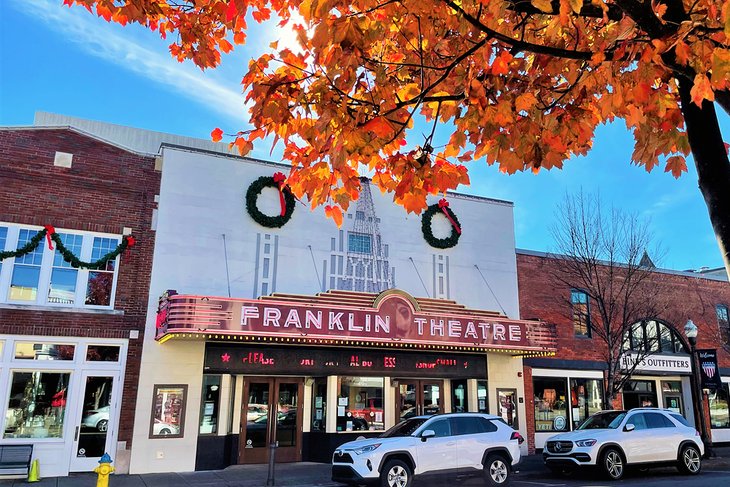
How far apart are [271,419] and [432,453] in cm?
596

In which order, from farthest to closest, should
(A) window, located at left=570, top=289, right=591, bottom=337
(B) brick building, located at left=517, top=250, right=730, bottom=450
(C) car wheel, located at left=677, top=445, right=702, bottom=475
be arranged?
(A) window, located at left=570, top=289, right=591, bottom=337
(B) brick building, located at left=517, top=250, right=730, bottom=450
(C) car wheel, located at left=677, top=445, right=702, bottom=475

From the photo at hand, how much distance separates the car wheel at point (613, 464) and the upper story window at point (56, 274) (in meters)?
13.6

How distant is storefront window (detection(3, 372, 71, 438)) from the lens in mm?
14469

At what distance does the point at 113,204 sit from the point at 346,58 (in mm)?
13336

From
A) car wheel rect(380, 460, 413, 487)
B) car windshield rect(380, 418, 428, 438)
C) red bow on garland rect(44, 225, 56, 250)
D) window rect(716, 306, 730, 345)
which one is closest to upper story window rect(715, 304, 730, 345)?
window rect(716, 306, 730, 345)

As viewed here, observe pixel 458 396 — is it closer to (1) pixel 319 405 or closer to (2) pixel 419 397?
(2) pixel 419 397

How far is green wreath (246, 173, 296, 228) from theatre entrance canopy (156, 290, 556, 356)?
8.99 ft

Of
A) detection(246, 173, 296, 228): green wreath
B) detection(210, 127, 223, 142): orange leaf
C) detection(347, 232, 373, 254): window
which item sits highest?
detection(246, 173, 296, 228): green wreath

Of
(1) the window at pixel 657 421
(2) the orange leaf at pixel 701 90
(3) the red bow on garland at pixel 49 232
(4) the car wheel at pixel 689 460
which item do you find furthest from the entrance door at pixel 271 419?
(2) the orange leaf at pixel 701 90

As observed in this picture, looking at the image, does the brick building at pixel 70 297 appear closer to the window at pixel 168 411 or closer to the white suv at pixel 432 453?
the window at pixel 168 411

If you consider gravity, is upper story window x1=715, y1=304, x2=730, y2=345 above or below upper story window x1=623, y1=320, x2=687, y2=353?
above

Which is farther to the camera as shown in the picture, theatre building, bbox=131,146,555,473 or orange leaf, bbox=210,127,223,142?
theatre building, bbox=131,146,555,473

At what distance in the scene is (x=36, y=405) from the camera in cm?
1467

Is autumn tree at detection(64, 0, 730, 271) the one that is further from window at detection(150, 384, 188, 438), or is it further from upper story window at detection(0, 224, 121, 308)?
window at detection(150, 384, 188, 438)
